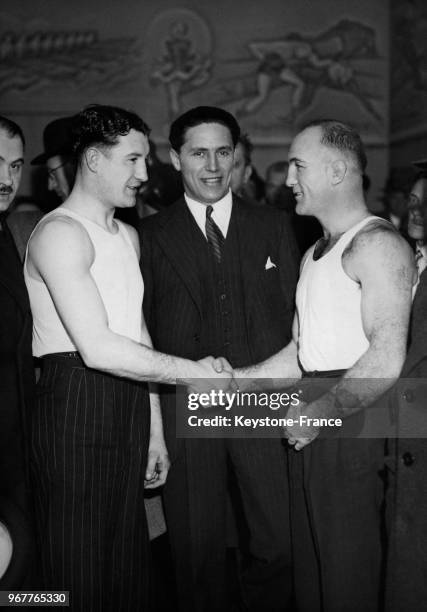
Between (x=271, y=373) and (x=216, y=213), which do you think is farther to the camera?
(x=216, y=213)

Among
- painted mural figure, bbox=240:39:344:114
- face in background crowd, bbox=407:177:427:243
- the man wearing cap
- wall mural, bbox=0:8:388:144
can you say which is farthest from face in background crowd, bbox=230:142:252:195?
painted mural figure, bbox=240:39:344:114

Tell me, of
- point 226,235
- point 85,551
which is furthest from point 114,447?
point 226,235

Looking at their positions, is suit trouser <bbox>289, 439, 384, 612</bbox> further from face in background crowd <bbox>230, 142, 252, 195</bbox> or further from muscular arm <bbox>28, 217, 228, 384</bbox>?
face in background crowd <bbox>230, 142, 252, 195</bbox>

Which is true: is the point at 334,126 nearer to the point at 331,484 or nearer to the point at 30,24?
the point at 331,484

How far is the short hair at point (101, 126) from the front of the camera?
2.30 meters

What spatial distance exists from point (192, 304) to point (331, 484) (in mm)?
940

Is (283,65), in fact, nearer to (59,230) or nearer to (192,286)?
(192,286)

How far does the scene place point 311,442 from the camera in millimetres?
2309

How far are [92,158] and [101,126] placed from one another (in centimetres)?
12

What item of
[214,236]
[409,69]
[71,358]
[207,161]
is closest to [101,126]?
[207,161]

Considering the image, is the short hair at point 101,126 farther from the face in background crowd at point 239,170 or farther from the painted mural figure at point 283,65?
the painted mural figure at point 283,65

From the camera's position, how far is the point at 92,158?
231cm

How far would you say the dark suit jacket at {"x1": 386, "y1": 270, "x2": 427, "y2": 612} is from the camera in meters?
2.10

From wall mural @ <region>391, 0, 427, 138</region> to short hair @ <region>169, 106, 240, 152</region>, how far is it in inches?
282
